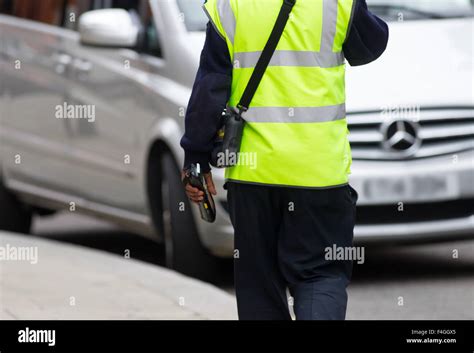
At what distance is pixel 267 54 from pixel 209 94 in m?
0.24

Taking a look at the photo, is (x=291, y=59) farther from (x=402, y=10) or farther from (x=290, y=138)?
(x=402, y=10)

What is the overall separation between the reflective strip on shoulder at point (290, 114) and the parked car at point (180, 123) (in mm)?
2844

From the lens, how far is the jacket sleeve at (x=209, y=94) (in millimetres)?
5219

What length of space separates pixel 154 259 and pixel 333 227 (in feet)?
16.8

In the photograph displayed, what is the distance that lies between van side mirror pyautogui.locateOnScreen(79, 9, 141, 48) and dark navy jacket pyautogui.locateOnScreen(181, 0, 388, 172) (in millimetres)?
3691

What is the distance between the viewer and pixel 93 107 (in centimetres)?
945

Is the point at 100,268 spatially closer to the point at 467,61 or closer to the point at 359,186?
the point at 359,186

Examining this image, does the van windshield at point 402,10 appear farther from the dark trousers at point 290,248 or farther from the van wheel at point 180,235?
the dark trousers at point 290,248

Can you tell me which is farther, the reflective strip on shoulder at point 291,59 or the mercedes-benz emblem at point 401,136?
the mercedes-benz emblem at point 401,136

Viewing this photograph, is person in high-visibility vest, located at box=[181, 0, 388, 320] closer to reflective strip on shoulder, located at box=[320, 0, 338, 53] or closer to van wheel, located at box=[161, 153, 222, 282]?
reflective strip on shoulder, located at box=[320, 0, 338, 53]

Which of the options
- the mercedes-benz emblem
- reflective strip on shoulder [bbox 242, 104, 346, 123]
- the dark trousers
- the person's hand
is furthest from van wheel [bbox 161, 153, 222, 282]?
reflective strip on shoulder [bbox 242, 104, 346, 123]

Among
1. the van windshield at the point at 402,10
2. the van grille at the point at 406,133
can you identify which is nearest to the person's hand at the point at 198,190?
the van grille at the point at 406,133
